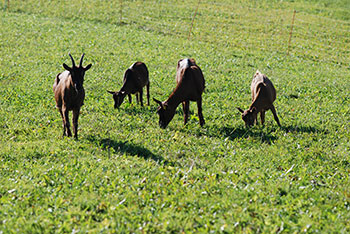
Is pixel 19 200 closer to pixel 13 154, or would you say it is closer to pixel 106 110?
pixel 13 154

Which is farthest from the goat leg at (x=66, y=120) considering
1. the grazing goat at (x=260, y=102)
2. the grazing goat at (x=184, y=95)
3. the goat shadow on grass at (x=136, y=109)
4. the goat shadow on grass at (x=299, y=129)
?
the goat shadow on grass at (x=299, y=129)

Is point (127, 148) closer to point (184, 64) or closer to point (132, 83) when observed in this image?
point (184, 64)

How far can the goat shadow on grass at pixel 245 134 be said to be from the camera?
11148 mm

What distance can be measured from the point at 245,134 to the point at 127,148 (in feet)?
10.7

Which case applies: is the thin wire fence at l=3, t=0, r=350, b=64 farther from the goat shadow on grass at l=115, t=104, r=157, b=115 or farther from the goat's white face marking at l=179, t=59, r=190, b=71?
the goat's white face marking at l=179, t=59, r=190, b=71

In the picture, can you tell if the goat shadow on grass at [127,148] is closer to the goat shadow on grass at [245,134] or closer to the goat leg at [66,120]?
the goat leg at [66,120]

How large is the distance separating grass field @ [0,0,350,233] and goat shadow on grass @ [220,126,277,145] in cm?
3

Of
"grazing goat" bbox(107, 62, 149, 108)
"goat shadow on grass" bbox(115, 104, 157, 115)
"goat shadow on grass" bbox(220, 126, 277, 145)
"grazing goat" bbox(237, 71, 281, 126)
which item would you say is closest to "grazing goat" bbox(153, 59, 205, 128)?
"goat shadow on grass" bbox(220, 126, 277, 145)

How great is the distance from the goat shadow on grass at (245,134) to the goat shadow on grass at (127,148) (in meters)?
2.49

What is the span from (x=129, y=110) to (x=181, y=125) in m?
2.20

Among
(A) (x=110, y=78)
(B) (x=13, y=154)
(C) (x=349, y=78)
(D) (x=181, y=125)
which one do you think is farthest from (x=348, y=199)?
(C) (x=349, y=78)

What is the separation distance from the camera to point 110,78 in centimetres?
1780

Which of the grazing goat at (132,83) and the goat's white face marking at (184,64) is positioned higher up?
the goat's white face marking at (184,64)

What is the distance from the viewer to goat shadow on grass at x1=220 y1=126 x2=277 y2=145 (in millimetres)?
11148
